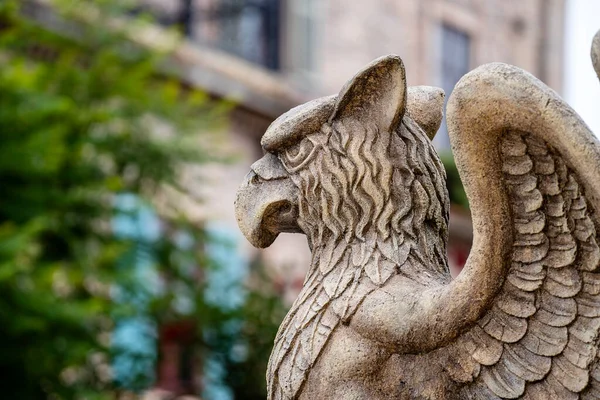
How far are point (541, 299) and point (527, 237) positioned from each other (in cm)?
12

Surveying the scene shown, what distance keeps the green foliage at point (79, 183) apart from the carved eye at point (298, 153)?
11.9 feet

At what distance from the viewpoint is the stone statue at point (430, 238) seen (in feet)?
6.30

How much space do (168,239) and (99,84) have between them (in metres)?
1.30

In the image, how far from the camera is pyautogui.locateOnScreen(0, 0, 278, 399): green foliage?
648cm

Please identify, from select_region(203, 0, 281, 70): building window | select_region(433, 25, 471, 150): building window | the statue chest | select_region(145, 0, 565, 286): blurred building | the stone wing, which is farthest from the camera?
select_region(433, 25, 471, 150): building window

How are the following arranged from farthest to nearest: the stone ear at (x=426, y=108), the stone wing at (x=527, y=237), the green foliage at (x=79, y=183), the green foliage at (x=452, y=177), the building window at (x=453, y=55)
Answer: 1. the building window at (x=453, y=55)
2. the green foliage at (x=452, y=177)
3. the green foliage at (x=79, y=183)
4. the stone ear at (x=426, y=108)
5. the stone wing at (x=527, y=237)

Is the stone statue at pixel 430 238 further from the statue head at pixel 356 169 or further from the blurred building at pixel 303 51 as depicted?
the blurred building at pixel 303 51

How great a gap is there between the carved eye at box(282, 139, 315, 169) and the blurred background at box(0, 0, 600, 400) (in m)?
3.61

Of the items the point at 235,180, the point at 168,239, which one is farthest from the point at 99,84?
the point at 235,180

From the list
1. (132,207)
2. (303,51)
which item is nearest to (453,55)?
(303,51)

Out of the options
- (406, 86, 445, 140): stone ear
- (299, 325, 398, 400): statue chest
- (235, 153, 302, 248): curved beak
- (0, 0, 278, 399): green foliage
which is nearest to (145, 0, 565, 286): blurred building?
(0, 0, 278, 399): green foliage

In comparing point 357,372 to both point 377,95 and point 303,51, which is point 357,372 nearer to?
point 377,95

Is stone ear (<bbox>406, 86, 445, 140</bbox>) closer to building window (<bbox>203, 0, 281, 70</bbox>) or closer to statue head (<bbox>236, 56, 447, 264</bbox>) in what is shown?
statue head (<bbox>236, 56, 447, 264</bbox>)

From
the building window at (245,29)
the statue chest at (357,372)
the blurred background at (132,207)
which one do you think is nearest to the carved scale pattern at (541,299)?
the statue chest at (357,372)
